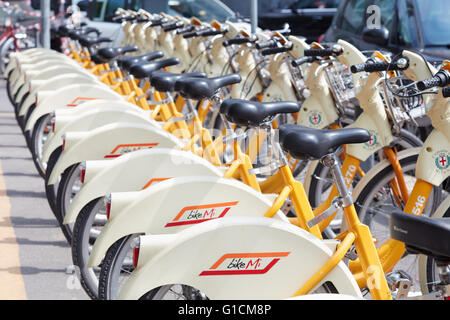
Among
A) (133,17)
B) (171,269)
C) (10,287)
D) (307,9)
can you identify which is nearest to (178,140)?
(10,287)

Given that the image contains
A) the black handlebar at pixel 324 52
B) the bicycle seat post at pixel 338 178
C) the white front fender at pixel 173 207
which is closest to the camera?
the bicycle seat post at pixel 338 178

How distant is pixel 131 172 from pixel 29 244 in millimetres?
1514

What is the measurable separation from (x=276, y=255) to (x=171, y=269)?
0.35 m

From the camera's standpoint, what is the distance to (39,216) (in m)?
5.54

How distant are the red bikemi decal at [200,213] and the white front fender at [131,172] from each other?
46cm

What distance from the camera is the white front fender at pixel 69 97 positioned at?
18.4 ft

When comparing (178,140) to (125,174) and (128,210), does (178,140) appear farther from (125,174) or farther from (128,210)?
(128,210)

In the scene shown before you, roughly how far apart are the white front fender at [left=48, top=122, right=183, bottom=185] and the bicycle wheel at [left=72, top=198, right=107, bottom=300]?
0.49m

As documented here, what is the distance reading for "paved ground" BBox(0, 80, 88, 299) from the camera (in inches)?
165

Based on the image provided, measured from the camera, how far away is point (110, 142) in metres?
4.29

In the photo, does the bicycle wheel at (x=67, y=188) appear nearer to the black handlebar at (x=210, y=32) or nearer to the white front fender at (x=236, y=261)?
the white front fender at (x=236, y=261)

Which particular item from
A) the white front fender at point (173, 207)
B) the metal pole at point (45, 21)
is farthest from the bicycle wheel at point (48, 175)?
the metal pole at point (45, 21)

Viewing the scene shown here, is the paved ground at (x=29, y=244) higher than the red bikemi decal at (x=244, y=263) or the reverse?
the reverse
